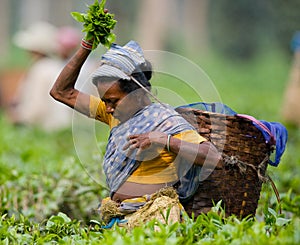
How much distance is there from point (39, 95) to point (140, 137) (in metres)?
7.94

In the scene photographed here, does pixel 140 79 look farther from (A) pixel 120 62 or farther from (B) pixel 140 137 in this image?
(B) pixel 140 137

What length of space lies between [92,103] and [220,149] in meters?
0.83

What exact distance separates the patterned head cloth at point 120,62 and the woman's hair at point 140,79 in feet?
0.09

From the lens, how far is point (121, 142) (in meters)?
4.39

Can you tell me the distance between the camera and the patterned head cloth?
168 inches

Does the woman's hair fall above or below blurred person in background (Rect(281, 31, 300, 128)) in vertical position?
below

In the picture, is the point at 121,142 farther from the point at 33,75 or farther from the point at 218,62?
the point at 218,62

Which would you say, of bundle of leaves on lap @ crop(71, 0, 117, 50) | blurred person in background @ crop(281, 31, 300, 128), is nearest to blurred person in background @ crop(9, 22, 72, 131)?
blurred person in background @ crop(281, 31, 300, 128)

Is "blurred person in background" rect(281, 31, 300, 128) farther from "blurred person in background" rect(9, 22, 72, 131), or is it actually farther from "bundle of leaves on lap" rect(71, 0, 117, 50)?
"bundle of leaves on lap" rect(71, 0, 117, 50)

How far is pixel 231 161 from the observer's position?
446 centimetres

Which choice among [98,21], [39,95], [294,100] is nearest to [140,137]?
[98,21]

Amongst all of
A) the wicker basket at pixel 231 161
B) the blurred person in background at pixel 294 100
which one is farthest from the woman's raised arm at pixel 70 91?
the blurred person in background at pixel 294 100

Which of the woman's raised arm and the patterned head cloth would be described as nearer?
the patterned head cloth

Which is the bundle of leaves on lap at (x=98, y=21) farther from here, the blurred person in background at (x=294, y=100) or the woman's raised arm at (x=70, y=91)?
the blurred person in background at (x=294, y=100)
